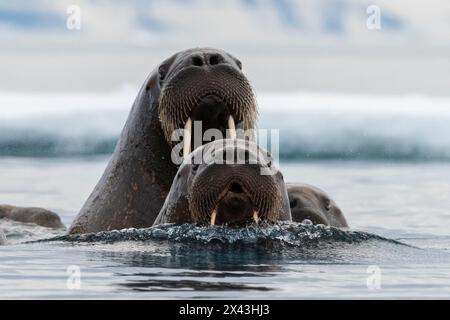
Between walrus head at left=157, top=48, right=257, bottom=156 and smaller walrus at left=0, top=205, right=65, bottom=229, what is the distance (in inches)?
183

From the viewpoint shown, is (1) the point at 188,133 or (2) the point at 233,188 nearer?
(2) the point at 233,188

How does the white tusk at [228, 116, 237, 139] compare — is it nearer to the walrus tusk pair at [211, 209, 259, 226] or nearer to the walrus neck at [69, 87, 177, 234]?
the walrus neck at [69, 87, 177, 234]

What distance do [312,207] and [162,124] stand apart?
211cm

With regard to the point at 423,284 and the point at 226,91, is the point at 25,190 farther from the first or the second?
the point at 423,284

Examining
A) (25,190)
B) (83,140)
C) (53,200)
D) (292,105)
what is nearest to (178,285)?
(53,200)

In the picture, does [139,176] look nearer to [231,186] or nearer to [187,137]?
[187,137]

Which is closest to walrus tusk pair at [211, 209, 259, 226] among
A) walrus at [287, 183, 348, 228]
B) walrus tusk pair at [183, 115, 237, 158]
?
walrus tusk pair at [183, 115, 237, 158]

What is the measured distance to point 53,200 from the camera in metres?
21.1

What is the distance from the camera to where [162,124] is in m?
11.3

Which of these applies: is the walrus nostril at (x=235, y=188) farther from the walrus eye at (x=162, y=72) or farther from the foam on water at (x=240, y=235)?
the walrus eye at (x=162, y=72)

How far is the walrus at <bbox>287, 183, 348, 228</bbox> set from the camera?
12.5m

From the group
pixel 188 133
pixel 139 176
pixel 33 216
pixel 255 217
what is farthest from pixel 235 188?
pixel 33 216

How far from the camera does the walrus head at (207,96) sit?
11.0m

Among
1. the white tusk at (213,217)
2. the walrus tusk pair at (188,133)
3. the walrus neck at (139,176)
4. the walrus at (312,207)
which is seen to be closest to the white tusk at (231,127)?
the walrus tusk pair at (188,133)
